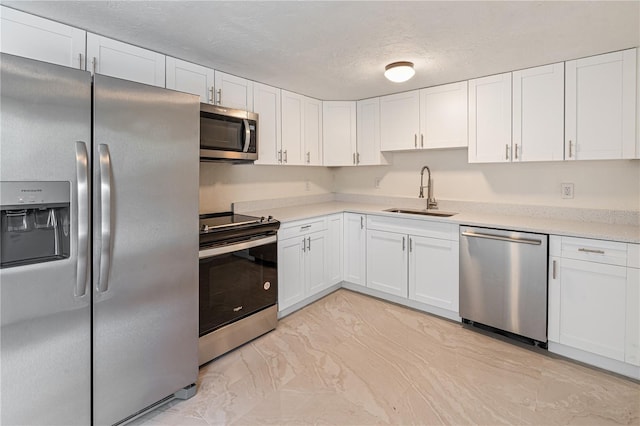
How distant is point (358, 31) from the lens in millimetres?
2018

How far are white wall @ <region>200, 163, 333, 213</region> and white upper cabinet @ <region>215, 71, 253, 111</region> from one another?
59cm

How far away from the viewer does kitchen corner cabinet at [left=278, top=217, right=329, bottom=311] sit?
2889 mm

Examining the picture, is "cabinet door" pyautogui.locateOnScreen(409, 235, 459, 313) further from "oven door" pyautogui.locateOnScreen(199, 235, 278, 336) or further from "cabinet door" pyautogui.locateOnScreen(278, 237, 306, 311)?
"oven door" pyautogui.locateOnScreen(199, 235, 278, 336)

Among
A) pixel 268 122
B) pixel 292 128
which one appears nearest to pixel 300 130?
pixel 292 128

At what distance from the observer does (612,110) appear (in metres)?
2.34

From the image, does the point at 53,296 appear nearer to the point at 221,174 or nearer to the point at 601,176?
the point at 221,174

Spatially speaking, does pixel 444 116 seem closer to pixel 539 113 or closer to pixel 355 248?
pixel 539 113

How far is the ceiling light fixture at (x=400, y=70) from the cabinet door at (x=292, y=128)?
1143 mm

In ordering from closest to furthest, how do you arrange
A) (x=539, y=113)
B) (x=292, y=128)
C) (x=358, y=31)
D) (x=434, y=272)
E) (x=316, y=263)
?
(x=358, y=31)
(x=539, y=113)
(x=434, y=272)
(x=316, y=263)
(x=292, y=128)

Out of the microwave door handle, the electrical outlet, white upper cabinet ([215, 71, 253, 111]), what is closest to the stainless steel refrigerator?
the microwave door handle

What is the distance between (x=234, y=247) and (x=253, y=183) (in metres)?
1.26

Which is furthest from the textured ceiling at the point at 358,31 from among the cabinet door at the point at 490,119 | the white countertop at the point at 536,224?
the white countertop at the point at 536,224

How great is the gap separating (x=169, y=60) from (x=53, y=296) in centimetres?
175

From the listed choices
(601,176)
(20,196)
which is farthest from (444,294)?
(20,196)
